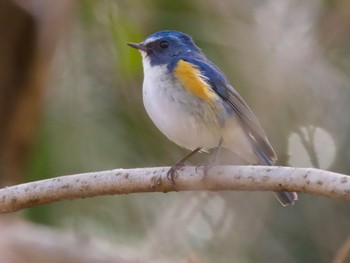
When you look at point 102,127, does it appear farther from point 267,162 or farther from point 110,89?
point 267,162

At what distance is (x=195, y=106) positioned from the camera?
4.36 meters

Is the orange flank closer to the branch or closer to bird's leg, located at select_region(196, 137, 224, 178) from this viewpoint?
bird's leg, located at select_region(196, 137, 224, 178)

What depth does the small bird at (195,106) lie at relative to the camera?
4309mm

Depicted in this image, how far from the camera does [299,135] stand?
5.02m

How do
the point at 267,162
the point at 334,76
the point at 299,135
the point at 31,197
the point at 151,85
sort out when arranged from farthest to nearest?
the point at 334,76 < the point at 299,135 < the point at 267,162 < the point at 151,85 < the point at 31,197

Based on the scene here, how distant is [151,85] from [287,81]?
125cm

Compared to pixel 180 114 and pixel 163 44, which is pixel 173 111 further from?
pixel 163 44

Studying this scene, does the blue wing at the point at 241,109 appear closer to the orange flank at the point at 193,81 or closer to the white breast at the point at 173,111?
the orange flank at the point at 193,81

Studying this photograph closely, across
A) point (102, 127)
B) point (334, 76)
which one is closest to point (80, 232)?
point (102, 127)

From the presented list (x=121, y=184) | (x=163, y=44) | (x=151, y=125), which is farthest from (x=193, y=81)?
(x=151, y=125)

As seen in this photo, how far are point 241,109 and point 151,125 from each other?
155cm

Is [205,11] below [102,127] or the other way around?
the other way around

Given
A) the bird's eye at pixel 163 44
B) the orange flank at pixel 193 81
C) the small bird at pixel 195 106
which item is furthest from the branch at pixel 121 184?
the bird's eye at pixel 163 44

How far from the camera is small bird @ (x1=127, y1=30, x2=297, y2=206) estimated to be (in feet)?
14.1
